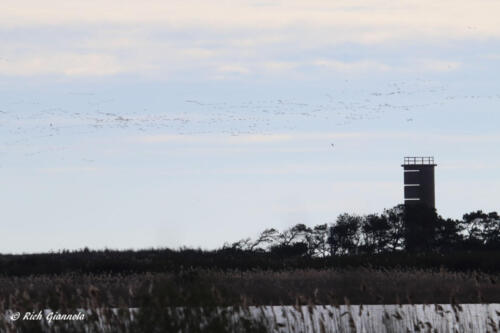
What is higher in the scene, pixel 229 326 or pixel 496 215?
pixel 496 215

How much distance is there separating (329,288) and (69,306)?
16038mm

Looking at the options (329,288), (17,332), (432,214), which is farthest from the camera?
(432,214)

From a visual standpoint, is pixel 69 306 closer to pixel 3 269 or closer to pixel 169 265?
pixel 169 265

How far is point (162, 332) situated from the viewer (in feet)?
47.0

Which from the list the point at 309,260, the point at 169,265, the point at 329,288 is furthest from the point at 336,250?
the point at 329,288

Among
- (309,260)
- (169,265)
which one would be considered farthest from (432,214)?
(169,265)

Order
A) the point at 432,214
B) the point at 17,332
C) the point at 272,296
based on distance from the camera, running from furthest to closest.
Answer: the point at 432,214 < the point at 272,296 < the point at 17,332

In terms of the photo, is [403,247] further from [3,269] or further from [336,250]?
[3,269]

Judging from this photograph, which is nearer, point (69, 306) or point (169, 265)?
point (69, 306)

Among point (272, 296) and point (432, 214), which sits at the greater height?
point (432, 214)

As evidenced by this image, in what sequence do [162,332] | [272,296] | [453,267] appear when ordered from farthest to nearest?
[453,267] → [272,296] → [162,332]

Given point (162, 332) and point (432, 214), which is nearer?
point (162, 332)

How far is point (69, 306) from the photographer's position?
15172mm

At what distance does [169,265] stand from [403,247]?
3107cm
